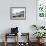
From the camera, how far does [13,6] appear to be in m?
7.39

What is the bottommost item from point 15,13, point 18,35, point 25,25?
point 18,35

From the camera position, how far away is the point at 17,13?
7.40 m

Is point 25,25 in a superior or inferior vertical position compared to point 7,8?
inferior

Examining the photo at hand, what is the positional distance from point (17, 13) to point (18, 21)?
0.39m

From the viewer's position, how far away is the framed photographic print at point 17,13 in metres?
7.38

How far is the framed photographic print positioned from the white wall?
14 centimetres

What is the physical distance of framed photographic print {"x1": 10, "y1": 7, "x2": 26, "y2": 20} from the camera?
291 inches

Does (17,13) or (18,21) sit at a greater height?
(17,13)

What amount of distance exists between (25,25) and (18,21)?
0.39 m

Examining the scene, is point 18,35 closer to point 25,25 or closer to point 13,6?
point 25,25

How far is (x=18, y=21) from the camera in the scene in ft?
24.4

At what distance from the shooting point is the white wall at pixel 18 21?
7.38m

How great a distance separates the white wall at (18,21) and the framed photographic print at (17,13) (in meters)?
0.14

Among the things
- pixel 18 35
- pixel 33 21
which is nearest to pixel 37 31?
pixel 33 21
